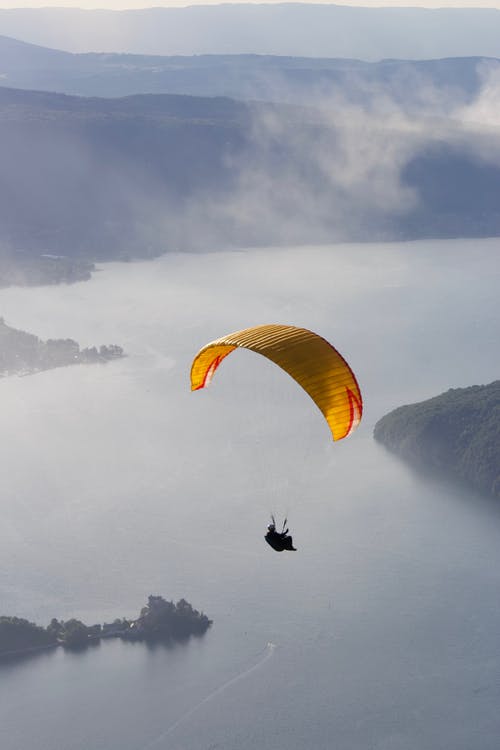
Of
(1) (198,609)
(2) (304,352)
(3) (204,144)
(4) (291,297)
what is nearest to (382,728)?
(1) (198,609)

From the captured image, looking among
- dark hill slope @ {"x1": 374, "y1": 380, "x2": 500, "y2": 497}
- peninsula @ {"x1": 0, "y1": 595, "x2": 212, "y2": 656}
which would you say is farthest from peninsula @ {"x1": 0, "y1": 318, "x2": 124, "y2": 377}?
peninsula @ {"x1": 0, "y1": 595, "x2": 212, "y2": 656}

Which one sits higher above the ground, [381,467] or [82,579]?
[381,467]

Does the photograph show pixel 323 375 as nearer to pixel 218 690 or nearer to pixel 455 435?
pixel 218 690

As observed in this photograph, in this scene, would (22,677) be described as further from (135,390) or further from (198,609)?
(135,390)

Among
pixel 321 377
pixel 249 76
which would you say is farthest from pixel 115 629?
pixel 249 76

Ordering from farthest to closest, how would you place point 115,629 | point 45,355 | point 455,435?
point 45,355 < point 455,435 < point 115,629

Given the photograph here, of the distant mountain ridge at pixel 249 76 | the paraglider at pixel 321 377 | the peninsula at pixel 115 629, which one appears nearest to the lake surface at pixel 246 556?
the peninsula at pixel 115 629
